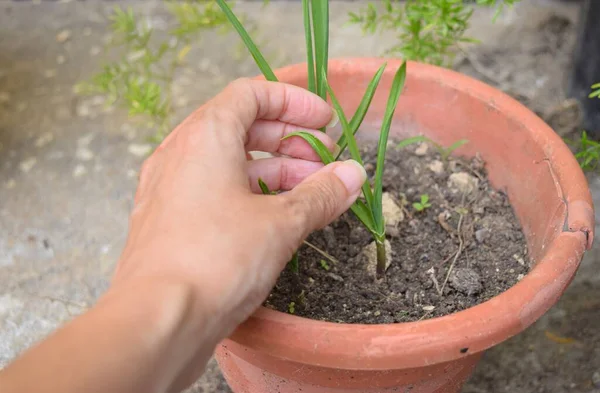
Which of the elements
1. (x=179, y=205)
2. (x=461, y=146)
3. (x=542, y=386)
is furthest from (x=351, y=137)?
(x=542, y=386)

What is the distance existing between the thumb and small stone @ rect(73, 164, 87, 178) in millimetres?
1119

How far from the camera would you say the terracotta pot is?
0.76 meters

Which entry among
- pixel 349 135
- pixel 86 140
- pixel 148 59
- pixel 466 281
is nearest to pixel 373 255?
pixel 466 281

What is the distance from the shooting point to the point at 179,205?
0.74 m

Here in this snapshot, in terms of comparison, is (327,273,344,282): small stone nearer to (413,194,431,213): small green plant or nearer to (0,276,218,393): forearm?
(413,194,431,213): small green plant

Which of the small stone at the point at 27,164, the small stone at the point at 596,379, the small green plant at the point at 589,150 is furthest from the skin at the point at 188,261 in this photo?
the small stone at the point at 27,164

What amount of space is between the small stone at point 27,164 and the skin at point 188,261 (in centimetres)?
105

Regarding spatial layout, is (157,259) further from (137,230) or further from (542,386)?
(542,386)

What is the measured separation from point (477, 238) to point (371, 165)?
24 centimetres

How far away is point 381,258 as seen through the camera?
3.26 feet

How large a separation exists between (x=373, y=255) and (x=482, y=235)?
0.18m

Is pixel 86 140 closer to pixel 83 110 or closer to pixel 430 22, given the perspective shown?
pixel 83 110

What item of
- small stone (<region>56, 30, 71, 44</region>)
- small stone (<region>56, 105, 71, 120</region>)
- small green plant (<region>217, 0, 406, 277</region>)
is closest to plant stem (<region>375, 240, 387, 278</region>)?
small green plant (<region>217, 0, 406, 277</region>)

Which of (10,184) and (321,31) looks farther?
(10,184)
